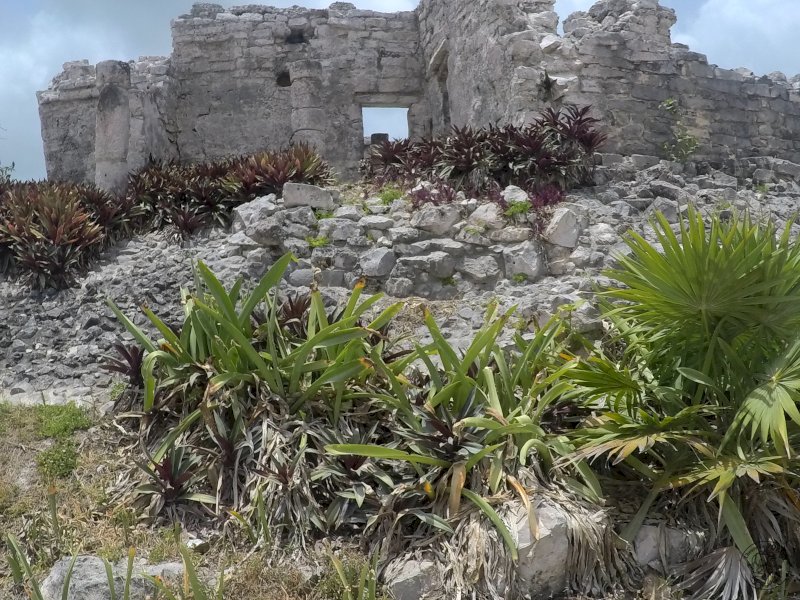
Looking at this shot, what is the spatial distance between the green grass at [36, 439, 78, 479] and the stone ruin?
5.19m

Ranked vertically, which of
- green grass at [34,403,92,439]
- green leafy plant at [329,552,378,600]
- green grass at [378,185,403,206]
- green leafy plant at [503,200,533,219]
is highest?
green grass at [378,185,403,206]

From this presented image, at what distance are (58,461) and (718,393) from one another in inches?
158

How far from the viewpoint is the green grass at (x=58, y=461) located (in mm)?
4887

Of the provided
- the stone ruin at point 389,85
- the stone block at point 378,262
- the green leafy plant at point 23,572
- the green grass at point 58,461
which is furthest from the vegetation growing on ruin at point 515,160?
the green leafy plant at point 23,572

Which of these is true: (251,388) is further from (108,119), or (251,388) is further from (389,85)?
(389,85)

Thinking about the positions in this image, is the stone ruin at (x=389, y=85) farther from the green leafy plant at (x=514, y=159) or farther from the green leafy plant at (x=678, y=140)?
the green leafy plant at (x=514, y=159)

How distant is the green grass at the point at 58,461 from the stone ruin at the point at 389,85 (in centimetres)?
519

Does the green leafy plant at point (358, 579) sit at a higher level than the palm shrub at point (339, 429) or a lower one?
lower

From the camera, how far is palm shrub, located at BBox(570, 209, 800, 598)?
418 cm

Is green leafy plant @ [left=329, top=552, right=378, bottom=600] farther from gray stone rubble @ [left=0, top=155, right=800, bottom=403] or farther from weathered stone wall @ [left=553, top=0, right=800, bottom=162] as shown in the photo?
weathered stone wall @ [left=553, top=0, right=800, bottom=162]

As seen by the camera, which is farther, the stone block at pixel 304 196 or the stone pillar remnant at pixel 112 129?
the stone pillar remnant at pixel 112 129

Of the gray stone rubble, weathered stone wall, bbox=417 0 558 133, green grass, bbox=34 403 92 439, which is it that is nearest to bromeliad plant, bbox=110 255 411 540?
green grass, bbox=34 403 92 439

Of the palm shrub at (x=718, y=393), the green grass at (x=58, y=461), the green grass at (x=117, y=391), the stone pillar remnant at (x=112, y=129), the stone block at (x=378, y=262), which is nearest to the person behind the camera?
the palm shrub at (x=718, y=393)

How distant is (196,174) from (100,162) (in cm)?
177
